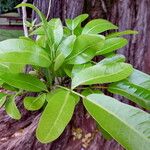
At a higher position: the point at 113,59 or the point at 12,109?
the point at 113,59

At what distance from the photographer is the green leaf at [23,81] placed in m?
0.72

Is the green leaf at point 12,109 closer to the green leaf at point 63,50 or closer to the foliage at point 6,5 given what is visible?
the green leaf at point 63,50

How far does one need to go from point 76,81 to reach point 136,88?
0.15 metres

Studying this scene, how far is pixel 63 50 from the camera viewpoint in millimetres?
741

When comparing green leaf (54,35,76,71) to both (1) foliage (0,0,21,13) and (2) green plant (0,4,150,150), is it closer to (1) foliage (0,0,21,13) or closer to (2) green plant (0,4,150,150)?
(2) green plant (0,4,150,150)

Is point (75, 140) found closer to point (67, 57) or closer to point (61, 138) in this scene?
point (61, 138)

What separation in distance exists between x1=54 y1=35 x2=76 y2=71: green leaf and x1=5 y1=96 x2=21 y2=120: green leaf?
0.54 feet

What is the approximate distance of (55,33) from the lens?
31.5 inches

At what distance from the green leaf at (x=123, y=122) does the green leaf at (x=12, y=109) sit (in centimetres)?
26

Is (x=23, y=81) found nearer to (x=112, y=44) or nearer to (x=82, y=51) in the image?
(x=82, y=51)

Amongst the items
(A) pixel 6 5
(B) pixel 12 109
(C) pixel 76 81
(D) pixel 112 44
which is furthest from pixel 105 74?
(A) pixel 6 5

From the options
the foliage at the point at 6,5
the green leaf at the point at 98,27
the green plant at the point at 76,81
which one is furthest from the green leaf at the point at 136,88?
the foliage at the point at 6,5

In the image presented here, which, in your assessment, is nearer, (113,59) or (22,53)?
(22,53)

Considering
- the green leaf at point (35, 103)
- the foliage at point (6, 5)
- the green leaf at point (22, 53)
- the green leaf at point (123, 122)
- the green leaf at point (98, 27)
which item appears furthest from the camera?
the foliage at point (6, 5)
